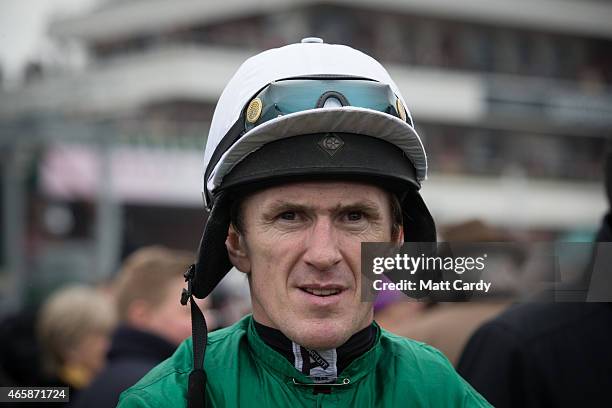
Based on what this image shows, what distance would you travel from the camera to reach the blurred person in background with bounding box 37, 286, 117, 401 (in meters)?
4.32

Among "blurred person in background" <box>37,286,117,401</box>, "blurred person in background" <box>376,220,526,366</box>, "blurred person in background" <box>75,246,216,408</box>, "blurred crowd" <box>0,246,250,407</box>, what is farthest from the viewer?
"blurred person in background" <box>37,286,117,401</box>

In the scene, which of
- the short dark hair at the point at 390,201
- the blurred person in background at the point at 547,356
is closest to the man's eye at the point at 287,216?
the short dark hair at the point at 390,201

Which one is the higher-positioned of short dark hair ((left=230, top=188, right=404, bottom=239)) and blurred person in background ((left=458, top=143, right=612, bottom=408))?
short dark hair ((left=230, top=188, right=404, bottom=239))

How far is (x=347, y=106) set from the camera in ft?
6.19

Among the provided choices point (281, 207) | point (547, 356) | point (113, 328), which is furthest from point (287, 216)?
point (113, 328)

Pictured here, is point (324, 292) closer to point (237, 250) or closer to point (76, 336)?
point (237, 250)

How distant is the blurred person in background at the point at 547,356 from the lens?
2.54 m

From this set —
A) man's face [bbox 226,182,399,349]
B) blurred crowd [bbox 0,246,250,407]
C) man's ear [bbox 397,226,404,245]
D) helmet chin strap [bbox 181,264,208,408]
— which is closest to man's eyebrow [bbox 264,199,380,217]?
man's face [bbox 226,182,399,349]

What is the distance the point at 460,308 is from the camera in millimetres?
3686

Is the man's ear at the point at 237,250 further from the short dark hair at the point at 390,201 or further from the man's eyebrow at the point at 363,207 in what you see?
the man's eyebrow at the point at 363,207

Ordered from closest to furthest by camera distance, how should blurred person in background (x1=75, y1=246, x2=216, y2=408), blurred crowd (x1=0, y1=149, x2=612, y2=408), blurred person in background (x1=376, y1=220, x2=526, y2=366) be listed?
blurred person in background (x1=376, y1=220, x2=526, y2=366) → blurred crowd (x1=0, y1=149, x2=612, y2=408) → blurred person in background (x1=75, y1=246, x2=216, y2=408)

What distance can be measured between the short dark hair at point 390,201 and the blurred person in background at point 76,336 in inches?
93.5

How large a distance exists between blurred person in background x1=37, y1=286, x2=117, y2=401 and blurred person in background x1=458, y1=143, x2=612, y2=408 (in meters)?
2.08

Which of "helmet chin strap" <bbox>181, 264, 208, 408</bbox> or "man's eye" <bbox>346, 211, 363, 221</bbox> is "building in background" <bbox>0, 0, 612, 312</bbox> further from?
"man's eye" <bbox>346, 211, 363, 221</bbox>
